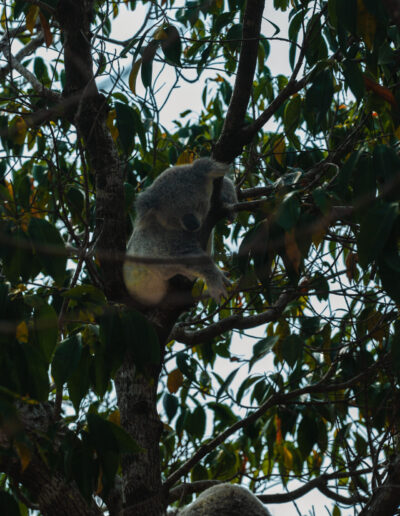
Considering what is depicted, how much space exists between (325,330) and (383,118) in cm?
142

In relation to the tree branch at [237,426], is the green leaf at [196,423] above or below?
above

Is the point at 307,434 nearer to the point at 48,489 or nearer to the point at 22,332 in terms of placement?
the point at 48,489

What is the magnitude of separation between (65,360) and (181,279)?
1.71 meters

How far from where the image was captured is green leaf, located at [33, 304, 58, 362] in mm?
2004

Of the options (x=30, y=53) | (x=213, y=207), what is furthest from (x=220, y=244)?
(x=30, y=53)

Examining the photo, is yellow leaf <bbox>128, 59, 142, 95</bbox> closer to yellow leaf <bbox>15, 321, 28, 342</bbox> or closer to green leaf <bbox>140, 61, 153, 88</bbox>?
green leaf <bbox>140, 61, 153, 88</bbox>

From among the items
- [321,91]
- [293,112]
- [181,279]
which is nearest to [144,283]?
[181,279]

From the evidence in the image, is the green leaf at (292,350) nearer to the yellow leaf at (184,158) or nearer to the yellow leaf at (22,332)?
the yellow leaf at (22,332)

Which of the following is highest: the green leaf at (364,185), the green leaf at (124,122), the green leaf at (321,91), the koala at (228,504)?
the green leaf at (124,122)

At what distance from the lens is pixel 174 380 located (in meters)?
3.89

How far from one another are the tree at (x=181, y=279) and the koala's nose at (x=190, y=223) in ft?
0.31

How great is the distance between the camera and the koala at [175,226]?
345 cm

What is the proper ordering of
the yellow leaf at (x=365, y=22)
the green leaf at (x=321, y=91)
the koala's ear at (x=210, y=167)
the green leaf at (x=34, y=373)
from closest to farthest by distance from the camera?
the green leaf at (x=34, y=373) → the yellow leaf at (x=365, y=22) → the green leaf at (x=321, y=91) → the koala's ear at (x=210, y=167)

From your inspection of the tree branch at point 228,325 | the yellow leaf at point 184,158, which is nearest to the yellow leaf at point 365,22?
the tree branch at point 228,325
